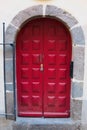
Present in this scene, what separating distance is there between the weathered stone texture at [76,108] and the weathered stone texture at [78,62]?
0.43m

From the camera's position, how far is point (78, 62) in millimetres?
4484

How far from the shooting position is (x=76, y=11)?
436 centimetres

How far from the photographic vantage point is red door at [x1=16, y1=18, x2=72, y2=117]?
460 centimetres

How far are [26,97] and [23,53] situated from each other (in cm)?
81

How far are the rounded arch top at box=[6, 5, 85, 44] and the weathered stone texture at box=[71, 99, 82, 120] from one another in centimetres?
105

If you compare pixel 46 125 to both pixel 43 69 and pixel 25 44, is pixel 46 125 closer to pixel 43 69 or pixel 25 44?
pixel 43 69

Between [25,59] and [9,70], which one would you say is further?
[25,59]

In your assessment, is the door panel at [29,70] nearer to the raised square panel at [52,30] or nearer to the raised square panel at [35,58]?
the raised square panel at [35,58]

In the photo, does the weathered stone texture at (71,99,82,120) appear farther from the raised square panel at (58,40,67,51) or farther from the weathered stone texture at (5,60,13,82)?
the weathered stone texture at (5,60,13,82)

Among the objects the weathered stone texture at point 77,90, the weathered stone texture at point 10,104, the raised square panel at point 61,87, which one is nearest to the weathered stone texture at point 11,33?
the weathered stone texture at point 10,104

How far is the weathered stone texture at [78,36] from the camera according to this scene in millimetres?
4375

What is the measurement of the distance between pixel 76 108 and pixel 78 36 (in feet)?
4.13

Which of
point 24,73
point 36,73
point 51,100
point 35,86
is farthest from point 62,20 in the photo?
point 51,100

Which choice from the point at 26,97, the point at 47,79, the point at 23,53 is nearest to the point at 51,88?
the point at 47,79
